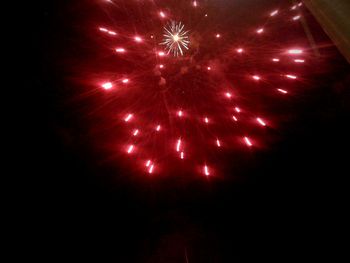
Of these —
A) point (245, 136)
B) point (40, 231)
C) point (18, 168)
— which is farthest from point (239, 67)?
point (40, 231)

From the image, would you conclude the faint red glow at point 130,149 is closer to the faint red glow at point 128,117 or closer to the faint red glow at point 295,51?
the faint red glow at point 128,117

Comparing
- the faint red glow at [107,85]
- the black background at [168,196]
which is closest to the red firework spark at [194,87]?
the faint red glow at [107,85]

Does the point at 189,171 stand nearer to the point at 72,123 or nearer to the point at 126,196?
the point at 126,196

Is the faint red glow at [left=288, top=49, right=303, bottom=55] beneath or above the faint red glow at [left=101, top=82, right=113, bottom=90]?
above

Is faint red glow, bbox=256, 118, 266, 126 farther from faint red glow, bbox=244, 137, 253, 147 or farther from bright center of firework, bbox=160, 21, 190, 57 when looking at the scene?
bright center of firework, bbox=160, 21, 190, 57

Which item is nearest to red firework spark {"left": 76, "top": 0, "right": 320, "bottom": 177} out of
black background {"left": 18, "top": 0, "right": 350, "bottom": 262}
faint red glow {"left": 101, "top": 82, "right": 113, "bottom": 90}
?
faint red glow {"left": 101, "top": 82, "right": 113, "bottom": 90}

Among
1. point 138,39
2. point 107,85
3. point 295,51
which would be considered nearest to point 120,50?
point 138,39
